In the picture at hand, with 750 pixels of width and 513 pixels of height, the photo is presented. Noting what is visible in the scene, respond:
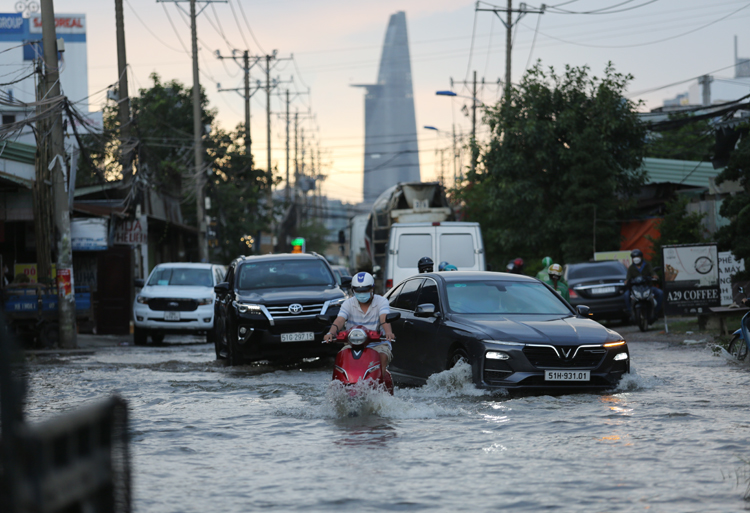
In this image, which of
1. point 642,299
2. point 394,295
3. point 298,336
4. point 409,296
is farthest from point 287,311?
point 642,299

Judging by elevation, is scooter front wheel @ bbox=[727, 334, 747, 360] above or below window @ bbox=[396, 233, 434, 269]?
below

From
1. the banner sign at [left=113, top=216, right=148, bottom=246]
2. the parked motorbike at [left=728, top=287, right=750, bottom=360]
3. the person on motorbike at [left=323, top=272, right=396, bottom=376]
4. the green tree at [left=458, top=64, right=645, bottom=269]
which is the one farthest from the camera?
the green tree at [left=458, top=64, right=645, bottom=269]

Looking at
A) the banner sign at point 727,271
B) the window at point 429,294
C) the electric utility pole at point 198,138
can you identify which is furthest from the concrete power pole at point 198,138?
the window at point 429,294

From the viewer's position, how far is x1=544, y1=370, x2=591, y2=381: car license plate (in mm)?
10336

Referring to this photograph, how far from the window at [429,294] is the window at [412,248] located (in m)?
8.16

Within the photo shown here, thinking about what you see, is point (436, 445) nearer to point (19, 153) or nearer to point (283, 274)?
point (283, 274)

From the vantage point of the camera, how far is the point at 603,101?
111ft

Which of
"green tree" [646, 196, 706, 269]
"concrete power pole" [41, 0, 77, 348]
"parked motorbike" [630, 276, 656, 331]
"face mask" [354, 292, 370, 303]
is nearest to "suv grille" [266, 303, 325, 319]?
"face mask" [354, 292, 370, 303]

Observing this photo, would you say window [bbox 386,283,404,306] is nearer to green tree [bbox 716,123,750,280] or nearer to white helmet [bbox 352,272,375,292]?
white helmet [bbox 352,272,375,292]

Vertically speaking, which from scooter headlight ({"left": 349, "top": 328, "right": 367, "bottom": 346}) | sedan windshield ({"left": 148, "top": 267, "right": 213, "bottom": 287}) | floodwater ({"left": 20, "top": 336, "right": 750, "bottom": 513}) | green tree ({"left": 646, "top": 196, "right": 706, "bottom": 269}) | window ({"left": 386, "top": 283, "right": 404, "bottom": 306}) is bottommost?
floodwater ({"left": 20, "top": 336, "right": 750, "bottom": 513})

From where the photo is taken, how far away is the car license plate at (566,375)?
10336mm

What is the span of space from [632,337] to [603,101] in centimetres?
1509

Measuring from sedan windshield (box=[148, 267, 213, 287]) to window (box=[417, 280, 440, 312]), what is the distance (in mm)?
13286

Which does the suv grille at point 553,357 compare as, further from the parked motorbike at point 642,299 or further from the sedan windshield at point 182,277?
the sedan windshield at point 182,277
